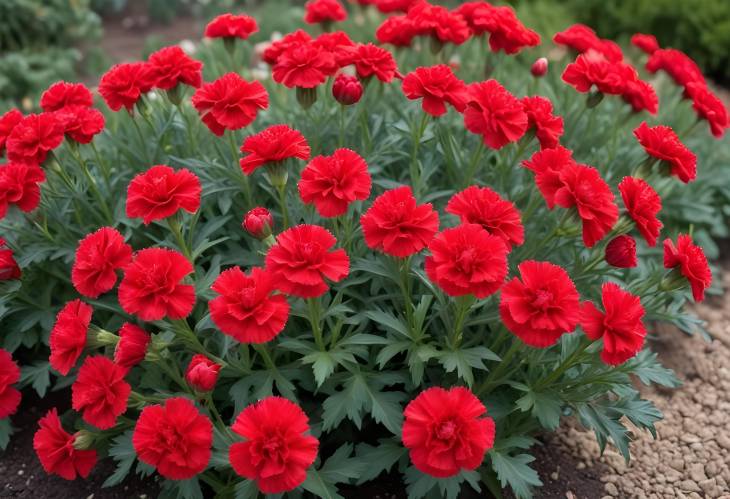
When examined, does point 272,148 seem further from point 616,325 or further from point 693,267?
point 693,267

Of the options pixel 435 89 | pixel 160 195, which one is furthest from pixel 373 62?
pixel 160 195

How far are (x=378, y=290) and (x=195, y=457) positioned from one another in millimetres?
836

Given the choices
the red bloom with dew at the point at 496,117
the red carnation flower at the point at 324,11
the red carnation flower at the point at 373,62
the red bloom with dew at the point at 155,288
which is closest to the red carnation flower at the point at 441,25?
the red carnation flower at the point at 373,62

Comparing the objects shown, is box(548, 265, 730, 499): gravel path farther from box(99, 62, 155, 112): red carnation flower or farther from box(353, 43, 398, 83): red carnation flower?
box(99, 62, 155, 112): red carnation flower

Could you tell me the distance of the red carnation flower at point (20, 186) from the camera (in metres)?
1.90

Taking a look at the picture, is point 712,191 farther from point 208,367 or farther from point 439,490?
point 208,367

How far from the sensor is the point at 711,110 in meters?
2.36

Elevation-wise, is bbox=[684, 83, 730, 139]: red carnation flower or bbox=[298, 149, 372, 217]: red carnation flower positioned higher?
bbox=[298, 149, 372, 217]: red carnation flower

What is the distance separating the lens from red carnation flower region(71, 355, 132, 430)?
5.35 feet

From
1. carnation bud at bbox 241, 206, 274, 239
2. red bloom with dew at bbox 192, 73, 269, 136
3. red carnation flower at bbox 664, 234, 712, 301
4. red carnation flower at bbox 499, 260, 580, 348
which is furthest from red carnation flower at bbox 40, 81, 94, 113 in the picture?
red carnation flower at bbox 664, 234, 712, 301

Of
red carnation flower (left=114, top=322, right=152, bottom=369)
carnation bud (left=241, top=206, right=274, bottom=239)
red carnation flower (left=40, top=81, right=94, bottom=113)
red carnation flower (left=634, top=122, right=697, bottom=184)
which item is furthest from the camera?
red carnation flower (left=40, top=81, right=94, bottom=113)

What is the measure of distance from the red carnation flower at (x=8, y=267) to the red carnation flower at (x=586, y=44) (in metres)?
2.14

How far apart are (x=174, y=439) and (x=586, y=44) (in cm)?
210

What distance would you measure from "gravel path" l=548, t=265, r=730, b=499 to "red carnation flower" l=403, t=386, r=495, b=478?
0.87 meters
